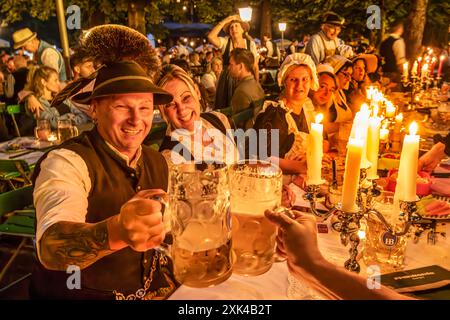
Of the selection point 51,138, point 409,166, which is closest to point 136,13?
point 51,138

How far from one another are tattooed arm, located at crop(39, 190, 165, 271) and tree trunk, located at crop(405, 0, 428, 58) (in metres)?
14.5

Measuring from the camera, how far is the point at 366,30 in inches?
696

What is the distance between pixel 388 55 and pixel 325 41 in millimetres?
2988

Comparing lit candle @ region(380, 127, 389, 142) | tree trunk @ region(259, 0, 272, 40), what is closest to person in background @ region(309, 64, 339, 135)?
lit candle @ region(380, 127, 389, 142)

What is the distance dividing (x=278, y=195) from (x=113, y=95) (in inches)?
39.6

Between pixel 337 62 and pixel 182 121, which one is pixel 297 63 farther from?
pixel 337 62

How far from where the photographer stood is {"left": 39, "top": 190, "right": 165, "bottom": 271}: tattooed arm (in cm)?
122

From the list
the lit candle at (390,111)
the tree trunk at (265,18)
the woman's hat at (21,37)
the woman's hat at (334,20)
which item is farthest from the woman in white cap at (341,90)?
the tree trunk at (265,18)

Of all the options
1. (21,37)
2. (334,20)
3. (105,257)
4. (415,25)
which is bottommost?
(105,257)

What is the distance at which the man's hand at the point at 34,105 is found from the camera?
5340mm

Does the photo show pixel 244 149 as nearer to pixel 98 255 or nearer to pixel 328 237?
pixel 328 237

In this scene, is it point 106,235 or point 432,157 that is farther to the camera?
point 432,157

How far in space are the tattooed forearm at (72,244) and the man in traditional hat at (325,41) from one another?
23.3 ft

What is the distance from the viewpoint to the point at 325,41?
8.04 meters
